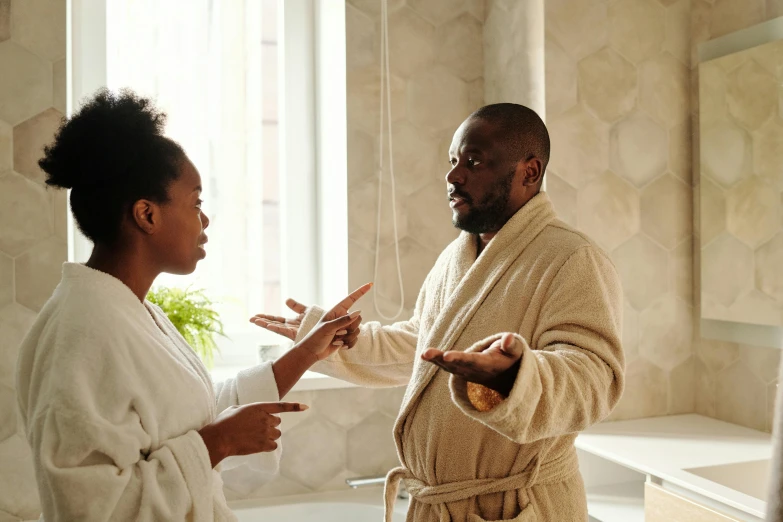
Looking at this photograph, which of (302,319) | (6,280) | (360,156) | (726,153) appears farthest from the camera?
(360,156)

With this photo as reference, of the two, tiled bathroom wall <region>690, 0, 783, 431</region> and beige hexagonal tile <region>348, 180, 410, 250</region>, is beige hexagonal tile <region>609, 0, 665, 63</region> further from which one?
beige hexagonal tile <region>348, 180, 410, 250</region>

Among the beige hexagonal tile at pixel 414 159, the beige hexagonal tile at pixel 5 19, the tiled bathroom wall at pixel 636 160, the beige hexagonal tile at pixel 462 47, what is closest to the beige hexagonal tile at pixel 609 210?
the tiled bathroom wall at pixel 636 160

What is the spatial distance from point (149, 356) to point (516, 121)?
0.79 meters

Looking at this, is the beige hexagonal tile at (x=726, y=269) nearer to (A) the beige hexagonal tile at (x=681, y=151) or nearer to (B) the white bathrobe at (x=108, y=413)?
(A) the beige hexagonal tile at (x=681, y=151)

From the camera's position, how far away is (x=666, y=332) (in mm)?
2197

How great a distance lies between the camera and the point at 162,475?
3.47 feet

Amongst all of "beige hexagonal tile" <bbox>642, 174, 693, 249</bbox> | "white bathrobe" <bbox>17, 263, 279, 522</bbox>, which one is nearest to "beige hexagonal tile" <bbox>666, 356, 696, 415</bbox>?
"beige hexagonal tile" <bbox>642, 174, 693, 249</bbox>

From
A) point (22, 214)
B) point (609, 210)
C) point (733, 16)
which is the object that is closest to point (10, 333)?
point (22, 214)

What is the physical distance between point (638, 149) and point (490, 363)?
1.45 meters

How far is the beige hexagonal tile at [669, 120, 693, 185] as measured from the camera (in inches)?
86.7

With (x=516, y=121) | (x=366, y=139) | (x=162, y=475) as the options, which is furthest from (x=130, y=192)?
(x=366, y=139)

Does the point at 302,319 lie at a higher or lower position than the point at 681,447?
higher

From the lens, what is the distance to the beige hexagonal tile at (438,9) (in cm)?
232

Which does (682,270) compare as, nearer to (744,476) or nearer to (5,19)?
(744,476)
